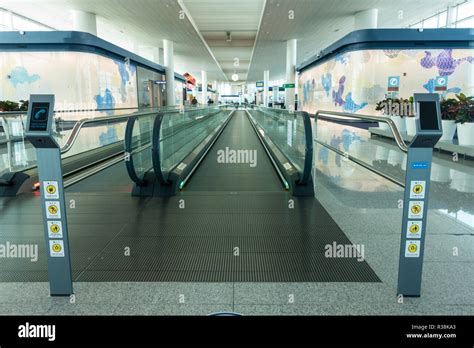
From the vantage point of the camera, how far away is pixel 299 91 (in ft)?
117

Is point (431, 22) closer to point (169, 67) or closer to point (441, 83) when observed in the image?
point (441, 83)

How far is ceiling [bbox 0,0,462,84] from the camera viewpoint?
20.5 meters

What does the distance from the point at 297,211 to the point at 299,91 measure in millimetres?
32452

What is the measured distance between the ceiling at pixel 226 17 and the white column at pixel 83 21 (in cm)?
45

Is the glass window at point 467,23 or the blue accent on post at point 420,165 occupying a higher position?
the glass window at point 467,23

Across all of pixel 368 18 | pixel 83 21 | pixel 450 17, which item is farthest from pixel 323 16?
pixel 83 21

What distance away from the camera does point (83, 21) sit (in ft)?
73.2

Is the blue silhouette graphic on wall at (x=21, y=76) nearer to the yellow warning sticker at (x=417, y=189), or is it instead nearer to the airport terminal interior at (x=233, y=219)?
the airport terminal interior at (x=233, y=219)

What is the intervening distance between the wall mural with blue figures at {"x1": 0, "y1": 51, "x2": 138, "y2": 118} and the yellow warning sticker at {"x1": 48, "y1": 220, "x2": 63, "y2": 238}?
17869 mm

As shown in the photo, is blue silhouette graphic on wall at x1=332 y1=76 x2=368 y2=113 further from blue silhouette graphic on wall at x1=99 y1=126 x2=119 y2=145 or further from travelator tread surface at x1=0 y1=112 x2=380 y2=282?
travelator tread surface at x1=0 y1=112 x2=380 y2=282

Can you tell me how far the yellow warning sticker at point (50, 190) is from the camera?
2.67 metres

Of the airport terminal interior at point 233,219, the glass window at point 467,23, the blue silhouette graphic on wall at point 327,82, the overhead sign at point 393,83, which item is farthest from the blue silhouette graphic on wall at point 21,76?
the glass window at point 467,23

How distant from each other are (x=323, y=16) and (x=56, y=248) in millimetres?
23784
